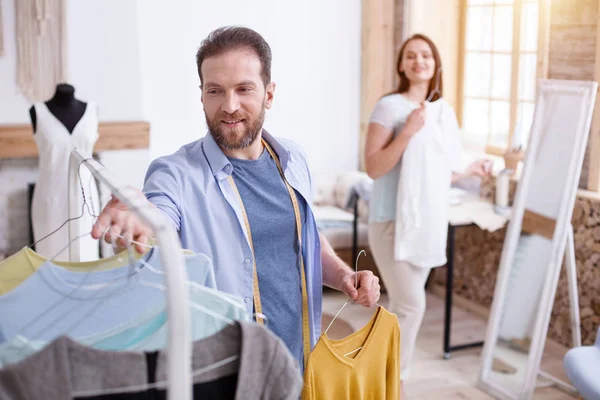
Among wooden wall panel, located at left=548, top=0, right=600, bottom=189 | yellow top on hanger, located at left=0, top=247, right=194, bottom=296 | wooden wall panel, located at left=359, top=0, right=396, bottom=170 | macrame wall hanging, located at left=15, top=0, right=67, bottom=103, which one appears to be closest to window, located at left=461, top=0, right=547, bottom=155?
wooden wall panel, located at left=548, top=0, right=600, bottom=189

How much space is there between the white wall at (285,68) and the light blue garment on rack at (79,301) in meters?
4.05

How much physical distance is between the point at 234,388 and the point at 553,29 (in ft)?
10.7

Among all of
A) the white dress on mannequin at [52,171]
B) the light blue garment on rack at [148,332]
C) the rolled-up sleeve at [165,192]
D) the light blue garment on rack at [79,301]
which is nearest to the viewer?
the light blue garment on rack at [148,332]

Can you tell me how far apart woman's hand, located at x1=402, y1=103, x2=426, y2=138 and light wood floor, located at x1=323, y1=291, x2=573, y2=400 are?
123 centimetres

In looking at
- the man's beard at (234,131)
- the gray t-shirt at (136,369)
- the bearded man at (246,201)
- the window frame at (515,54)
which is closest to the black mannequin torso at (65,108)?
the bearded man at (246,201)

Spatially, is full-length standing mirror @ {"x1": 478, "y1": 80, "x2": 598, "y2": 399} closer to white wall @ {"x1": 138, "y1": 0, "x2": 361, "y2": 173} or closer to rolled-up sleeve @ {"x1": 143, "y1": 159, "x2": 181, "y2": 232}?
rolled-up sleeve @ {"x1": 143, "y1": 159, "x2": 181, "y2": 232}

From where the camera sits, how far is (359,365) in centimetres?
185

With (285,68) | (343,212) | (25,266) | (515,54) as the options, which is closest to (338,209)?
(343,212)

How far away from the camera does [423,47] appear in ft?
11.3

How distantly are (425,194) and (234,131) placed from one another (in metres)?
1.77

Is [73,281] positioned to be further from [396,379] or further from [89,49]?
[89,49]

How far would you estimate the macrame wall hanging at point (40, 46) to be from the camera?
16.1 feet

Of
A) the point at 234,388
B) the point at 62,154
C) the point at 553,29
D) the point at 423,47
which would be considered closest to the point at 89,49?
the point at 62,154

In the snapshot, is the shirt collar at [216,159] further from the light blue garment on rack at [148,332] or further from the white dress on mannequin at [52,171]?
the white dress on mannequin at [52,171]
